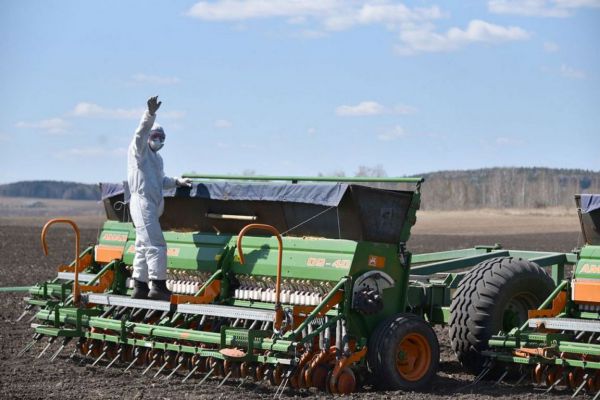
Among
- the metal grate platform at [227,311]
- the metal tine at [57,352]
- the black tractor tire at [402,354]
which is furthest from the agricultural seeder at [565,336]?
the metal tine at [57,352]

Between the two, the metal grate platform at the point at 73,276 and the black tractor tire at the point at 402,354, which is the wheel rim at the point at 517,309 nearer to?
the black tractor tire at the point at 402,354

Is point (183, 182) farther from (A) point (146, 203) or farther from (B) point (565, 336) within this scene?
(B) point (565, 336)

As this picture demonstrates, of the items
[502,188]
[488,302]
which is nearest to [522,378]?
[488,302]

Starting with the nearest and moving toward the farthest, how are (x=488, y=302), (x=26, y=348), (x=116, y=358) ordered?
(x=488, y=302), (x=116, y=358), (x=26, y=348)

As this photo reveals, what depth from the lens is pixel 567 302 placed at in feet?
41.5

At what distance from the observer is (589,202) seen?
12.7m

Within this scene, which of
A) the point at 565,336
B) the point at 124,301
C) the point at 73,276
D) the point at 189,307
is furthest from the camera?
the point at 73,276

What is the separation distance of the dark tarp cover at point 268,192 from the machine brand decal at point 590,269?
9.44ft

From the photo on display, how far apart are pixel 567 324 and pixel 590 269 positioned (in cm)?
100

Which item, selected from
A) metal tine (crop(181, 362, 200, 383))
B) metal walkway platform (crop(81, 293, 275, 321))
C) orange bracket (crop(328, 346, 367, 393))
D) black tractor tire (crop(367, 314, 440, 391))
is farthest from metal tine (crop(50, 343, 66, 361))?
black tractor tire (crop(367, 314, 440, 391))

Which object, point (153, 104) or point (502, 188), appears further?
point (502, 188)

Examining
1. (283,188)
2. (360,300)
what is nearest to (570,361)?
(360,300)

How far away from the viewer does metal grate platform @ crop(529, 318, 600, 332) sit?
1152 centimetres

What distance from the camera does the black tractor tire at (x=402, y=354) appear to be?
11.4 metres
